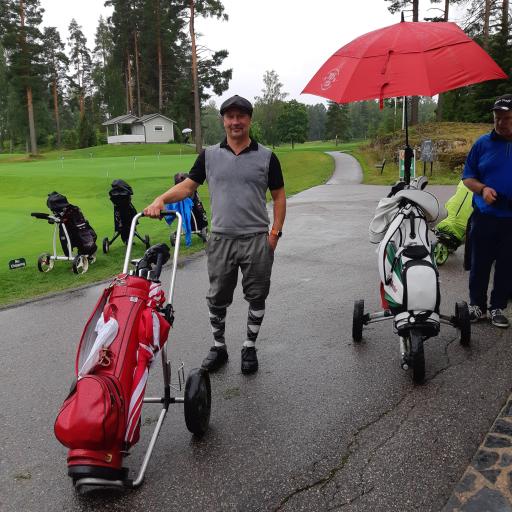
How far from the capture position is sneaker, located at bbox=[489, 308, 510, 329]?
5035 millimetres

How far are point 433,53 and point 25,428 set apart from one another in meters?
4.42

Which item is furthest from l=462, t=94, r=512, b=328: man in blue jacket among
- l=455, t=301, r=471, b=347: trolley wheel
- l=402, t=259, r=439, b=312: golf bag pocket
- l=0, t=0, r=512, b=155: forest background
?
l=0, t=0, r=512, b=155: forest background

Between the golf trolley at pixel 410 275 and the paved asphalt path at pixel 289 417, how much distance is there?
0.26 meters

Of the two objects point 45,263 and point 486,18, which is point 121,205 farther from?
point 486,18

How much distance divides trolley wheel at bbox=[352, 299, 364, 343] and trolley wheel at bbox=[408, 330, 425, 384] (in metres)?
0.88

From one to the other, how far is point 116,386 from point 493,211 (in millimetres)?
3911

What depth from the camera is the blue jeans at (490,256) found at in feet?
16.0

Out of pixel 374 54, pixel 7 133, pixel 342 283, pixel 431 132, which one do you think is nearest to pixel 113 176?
pixel 431 132

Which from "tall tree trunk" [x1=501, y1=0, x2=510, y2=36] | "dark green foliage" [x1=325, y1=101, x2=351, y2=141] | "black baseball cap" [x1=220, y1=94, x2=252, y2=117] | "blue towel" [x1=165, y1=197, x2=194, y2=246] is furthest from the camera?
"dark green foliage" [x1=325, y1=101, x2=351, y2=141]

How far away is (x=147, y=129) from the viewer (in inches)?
2308

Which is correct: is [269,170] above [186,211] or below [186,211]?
above

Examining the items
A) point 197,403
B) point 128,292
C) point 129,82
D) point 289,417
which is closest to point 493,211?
point 289,417

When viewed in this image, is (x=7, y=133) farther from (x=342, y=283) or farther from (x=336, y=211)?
(x=342, y=283)

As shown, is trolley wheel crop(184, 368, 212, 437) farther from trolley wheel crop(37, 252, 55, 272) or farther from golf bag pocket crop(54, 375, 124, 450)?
trolley wheel crop(37, 252, 55, 272)
